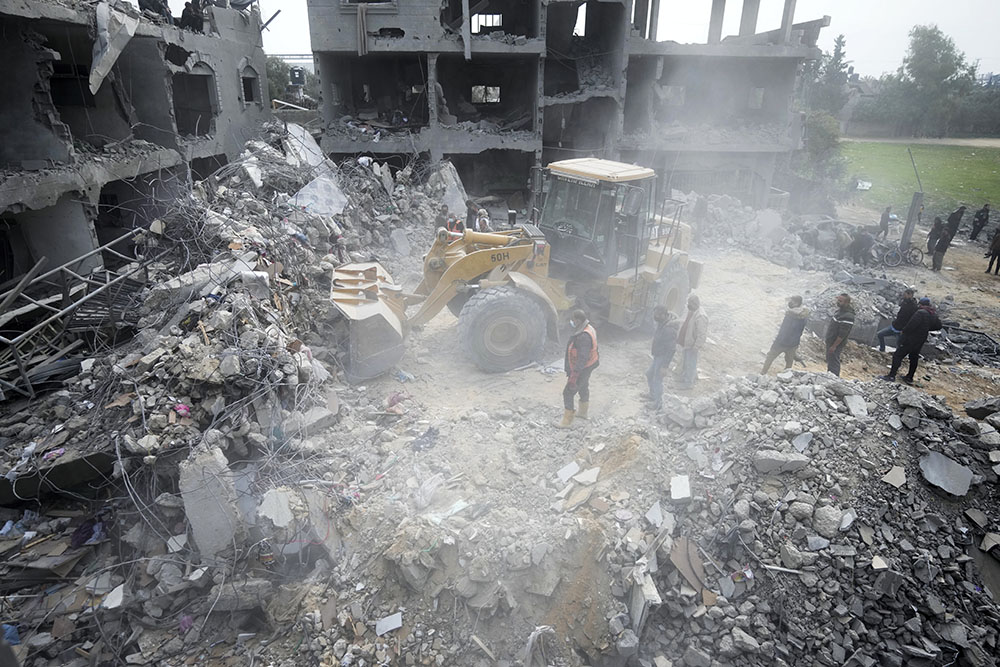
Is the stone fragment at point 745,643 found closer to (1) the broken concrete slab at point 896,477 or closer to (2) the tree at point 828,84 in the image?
(1) the broken concrete slab at point 896,477

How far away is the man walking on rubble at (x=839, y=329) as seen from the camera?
7.16 meters

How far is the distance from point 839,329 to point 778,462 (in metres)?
3.48

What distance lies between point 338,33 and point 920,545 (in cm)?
1708

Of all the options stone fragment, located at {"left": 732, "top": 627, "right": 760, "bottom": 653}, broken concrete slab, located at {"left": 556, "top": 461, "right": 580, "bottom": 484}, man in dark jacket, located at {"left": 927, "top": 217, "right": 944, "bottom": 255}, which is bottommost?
stone fragment, located at {"left": 732, "top": 627, "right": 760, "bottom": 653}

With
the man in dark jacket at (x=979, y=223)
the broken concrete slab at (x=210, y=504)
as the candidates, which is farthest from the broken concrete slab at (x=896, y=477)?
the man in dark jacket at (x=979, y=223)

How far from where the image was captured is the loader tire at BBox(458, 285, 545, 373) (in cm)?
708

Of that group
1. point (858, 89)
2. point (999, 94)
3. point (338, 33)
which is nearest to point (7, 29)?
point (338, 33)

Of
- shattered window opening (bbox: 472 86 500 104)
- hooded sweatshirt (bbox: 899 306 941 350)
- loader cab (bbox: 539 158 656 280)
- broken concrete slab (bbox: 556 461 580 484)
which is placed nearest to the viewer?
broken concrete slab (bbox: 556 461 580 484)

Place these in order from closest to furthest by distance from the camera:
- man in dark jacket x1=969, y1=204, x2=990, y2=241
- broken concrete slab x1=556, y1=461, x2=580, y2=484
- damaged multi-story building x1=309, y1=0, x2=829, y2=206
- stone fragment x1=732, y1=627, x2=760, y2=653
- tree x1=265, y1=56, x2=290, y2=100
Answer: stone fragment x1=732, y1=627, x2=760, y2=653 → broken concrete slab x1=556, y1=461, x2=580, y2=484 → damaged multi-story building x1=309, y1=0, x2=829, y2=206 → man in dark jacket x1=969, y1=204, x2=990, y2=241 → tree x1=265, y1=56, x2=290, y2=100

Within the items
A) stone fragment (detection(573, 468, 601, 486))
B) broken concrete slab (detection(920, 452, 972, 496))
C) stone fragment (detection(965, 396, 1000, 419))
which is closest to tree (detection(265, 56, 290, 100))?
stone fragment (detection(573, 468, 601, 486))

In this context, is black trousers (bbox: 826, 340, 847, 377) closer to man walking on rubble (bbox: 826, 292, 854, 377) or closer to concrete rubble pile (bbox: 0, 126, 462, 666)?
man walking on rubble (bbox: 826, 292, 854, 377)

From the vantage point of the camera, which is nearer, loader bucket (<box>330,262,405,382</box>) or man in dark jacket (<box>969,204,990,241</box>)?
loader bucket (<box>330,262,405,382</box>)

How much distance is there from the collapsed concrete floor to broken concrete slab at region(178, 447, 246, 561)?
0.06ft

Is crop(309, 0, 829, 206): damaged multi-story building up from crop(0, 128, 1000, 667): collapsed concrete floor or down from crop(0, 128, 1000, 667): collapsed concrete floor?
up
